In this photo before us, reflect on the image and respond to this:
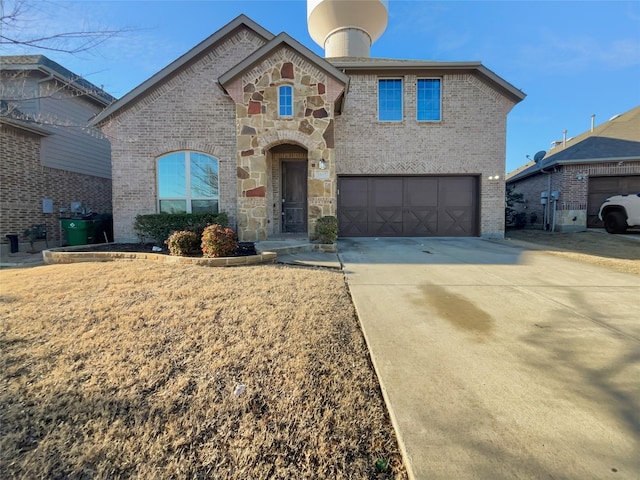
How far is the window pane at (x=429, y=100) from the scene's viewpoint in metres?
11.2

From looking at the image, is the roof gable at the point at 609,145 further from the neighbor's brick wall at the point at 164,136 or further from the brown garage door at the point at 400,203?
the neighbor's brick wall at the point at 164,136

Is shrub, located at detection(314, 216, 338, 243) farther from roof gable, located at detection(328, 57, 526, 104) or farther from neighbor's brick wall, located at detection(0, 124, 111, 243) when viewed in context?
neighbor's brick wall, located at detection(0, 124, 111, 243)

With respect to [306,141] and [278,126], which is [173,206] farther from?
[306,141]

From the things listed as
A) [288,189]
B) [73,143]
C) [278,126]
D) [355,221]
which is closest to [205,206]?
[288,189]

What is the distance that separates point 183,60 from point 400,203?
8968 mm

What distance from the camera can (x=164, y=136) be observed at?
31.7 feet

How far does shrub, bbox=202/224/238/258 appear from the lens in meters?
6.32

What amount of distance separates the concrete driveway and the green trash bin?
9.86m

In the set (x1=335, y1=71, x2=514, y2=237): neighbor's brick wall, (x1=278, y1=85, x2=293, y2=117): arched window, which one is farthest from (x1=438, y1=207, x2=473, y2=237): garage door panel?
(x1=278, y1=85, x2=293, y2=117): arched window

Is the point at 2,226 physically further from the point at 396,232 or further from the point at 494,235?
the point at 494,235

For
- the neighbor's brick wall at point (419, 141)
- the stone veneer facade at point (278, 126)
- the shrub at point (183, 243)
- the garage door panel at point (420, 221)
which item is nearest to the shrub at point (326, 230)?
the stone veneer facade at point (278, 126)

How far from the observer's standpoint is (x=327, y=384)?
218 cm

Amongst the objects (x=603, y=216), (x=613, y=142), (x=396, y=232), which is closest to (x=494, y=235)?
(x=396, y=232)

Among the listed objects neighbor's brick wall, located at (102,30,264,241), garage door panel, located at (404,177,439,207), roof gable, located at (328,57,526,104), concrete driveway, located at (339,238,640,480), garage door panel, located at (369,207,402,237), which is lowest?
concrete driveway, located at (339,238,640,480)
